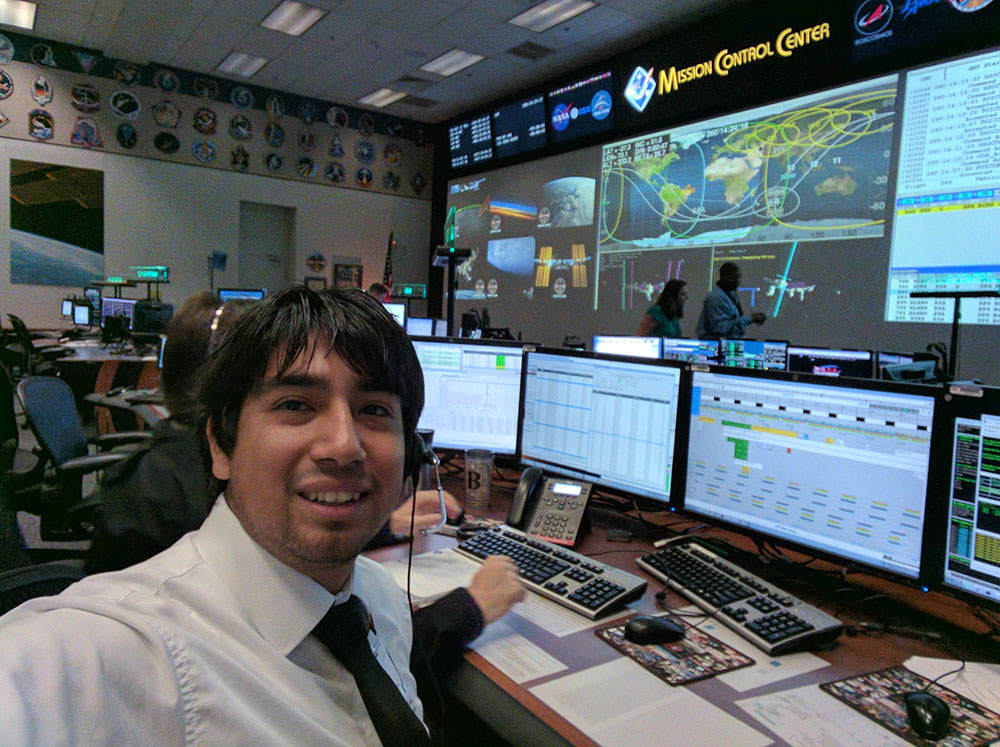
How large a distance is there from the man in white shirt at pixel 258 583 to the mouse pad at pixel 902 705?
0.65m

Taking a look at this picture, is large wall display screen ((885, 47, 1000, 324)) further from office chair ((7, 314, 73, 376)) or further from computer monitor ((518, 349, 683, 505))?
office chair ((7, 314, 73, 376))

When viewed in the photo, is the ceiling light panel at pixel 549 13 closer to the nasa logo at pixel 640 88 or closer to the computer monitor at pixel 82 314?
the nasa logo at pixel 640 88

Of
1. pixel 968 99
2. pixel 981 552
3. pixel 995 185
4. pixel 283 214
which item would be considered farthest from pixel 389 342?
pixel 283 214

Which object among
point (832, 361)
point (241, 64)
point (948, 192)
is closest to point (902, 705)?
point (832, 361)

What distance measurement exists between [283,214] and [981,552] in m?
9.14

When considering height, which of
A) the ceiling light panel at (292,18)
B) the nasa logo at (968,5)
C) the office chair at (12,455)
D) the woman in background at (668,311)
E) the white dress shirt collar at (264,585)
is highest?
the ceiling light panel at (292,18)

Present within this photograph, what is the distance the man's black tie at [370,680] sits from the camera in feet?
2.32

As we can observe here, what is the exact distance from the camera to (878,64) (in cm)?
446

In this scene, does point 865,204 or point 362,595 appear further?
point 865,204

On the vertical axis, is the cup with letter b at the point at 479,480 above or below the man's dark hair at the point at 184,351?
below

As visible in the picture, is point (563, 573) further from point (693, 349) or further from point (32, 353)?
point (32, 353)

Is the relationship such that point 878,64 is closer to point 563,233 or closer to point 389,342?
point 563,233

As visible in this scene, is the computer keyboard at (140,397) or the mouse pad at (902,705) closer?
the mouse pad at (902,705)

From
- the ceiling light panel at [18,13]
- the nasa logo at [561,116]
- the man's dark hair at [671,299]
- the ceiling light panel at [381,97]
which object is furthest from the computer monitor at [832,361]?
the ceiling light panel at [18,13]
